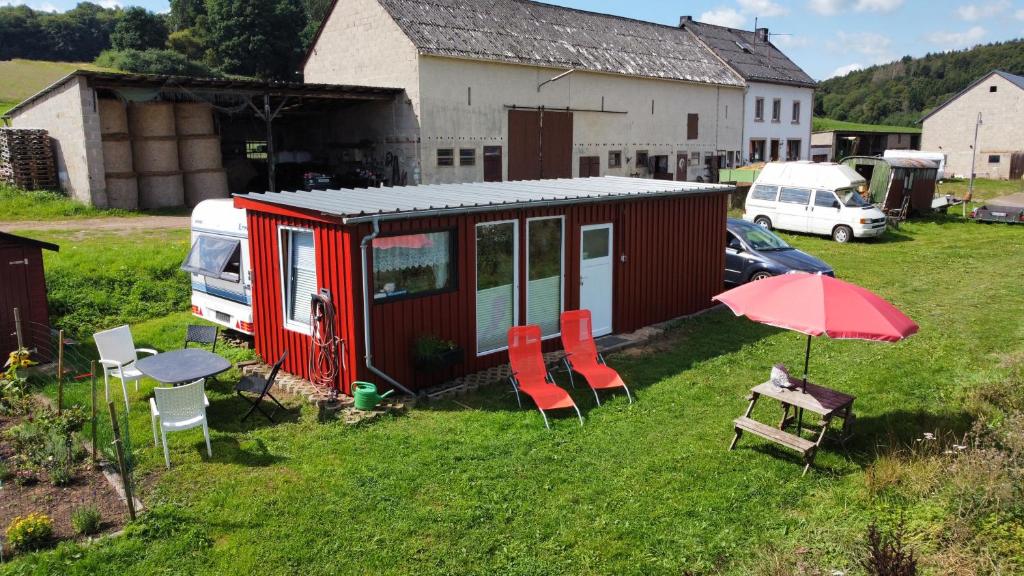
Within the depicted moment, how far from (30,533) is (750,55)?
42.9 metres

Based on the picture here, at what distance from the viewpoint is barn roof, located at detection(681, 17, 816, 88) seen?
3950 centimetres

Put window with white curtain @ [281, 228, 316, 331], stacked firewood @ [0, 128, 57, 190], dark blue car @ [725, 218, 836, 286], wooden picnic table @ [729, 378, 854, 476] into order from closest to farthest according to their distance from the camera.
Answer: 1. wooden picnic table @ [729, 378, 854, 476]
2. window with white curtain @ [281, 228, 316, 331]
3. dark blue car @ [725, 218, 836, 286]
4. stacked firewood @ [0, 128, 57, 190]

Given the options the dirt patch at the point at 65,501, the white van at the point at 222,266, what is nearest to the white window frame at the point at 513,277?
the white van at the point at 222,266

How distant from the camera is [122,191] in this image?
2139cm

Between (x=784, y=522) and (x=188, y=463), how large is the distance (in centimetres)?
549

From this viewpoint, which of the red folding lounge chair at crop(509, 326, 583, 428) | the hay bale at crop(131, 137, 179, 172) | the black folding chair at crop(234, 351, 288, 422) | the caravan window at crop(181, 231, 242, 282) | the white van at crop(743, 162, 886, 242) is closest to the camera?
the black folding chair at crop(234, 351, 288, 422)

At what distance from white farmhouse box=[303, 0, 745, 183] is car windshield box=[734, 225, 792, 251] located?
45.7 feet

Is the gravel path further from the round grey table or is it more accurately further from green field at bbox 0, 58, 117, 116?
green field at bbox 0, 58, 117, 116

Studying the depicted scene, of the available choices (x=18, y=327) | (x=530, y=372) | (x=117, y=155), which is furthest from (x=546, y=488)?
(x=117, y=155)

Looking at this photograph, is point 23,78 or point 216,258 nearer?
point 216,258

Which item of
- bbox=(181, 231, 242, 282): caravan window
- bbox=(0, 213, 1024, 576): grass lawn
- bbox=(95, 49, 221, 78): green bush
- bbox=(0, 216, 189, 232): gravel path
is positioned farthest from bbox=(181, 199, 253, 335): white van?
bbox=(95, 49, 221, 78): green bush

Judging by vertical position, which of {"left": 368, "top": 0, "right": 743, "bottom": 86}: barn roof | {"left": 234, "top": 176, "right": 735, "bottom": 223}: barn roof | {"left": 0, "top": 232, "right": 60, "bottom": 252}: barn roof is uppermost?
{"left": 368, "top": 0, "right": 743, "bottom": 86}: barn roof

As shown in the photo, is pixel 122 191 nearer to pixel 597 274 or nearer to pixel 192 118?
pixel 192 118

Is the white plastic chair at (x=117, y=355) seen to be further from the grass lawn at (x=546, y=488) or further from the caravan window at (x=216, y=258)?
the caravan window at (x=216, y=258)
